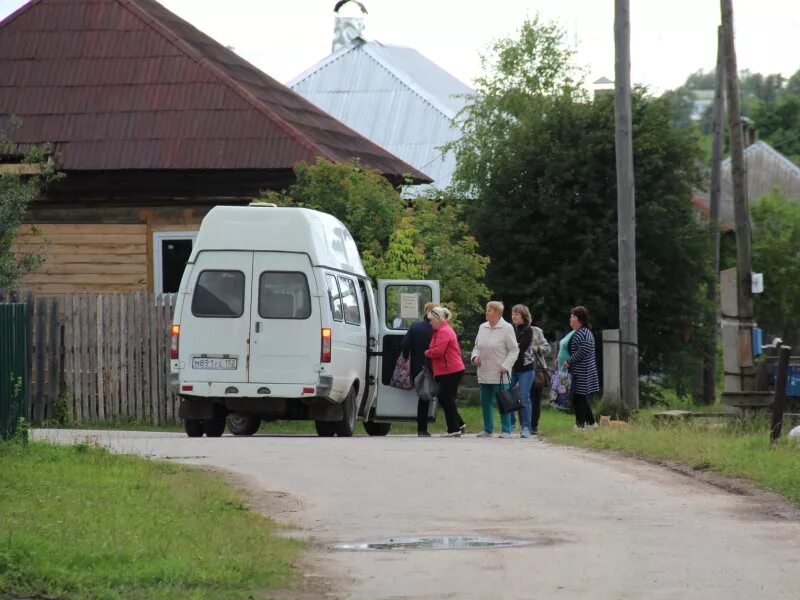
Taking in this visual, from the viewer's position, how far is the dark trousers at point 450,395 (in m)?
20.2

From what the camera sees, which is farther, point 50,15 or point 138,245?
point 50,15

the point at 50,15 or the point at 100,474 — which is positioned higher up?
the point at 50,15

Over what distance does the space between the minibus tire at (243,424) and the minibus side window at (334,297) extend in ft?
7.37

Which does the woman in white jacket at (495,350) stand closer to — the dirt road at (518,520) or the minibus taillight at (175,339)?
the minibus taillight at (175,339)

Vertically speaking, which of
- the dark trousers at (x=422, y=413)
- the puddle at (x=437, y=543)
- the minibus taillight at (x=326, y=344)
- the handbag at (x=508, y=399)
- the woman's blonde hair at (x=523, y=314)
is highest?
the woman's blonde hair at (x=523, y=314)

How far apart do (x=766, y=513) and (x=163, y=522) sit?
3801mm

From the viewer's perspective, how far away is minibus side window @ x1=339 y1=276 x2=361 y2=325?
1992 cm

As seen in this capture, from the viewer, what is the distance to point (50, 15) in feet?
105

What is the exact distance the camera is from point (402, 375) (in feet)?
69.5

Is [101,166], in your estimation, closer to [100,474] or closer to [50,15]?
[50,15]

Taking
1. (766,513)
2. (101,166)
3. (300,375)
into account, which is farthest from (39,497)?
(101,166)

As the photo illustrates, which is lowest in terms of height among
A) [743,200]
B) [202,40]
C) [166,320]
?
[166,320]

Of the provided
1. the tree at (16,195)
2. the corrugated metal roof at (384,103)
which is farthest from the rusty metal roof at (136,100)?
the corrugated metal roof at (384,103)

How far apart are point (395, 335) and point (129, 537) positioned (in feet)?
41.7
